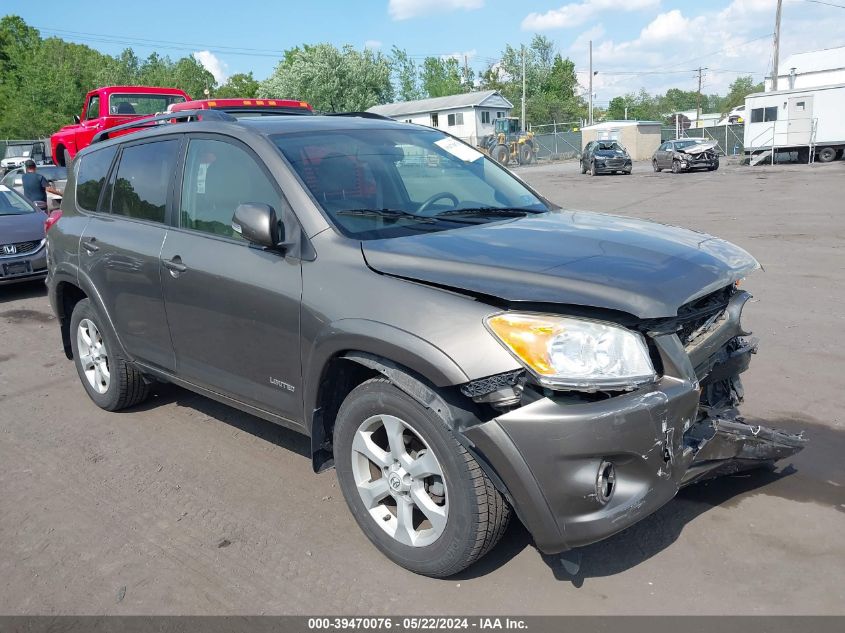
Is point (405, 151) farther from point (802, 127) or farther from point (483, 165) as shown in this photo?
point (802, 127)

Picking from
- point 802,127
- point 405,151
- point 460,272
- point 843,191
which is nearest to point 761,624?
point 460,272

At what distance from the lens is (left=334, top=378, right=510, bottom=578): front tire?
9.21 feet

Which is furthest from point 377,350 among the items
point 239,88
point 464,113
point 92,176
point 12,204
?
point 239,88

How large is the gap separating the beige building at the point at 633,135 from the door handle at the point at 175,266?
172ft

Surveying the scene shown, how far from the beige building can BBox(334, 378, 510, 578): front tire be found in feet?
175

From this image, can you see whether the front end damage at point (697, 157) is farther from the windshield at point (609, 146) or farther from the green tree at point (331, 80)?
the green tree at point (331, 80)

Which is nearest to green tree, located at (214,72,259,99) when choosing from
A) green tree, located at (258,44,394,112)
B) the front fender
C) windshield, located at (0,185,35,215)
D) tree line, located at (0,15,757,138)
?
tree line, located at (0,15,757,138)

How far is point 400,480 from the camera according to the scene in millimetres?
3076

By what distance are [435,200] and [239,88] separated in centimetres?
9536

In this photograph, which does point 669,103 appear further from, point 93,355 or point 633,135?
point 93,355

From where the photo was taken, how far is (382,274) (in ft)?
10.1

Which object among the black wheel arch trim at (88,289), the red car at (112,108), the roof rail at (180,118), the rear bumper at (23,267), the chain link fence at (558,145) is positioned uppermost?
the red car at (112,108)

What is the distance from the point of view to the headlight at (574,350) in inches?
103

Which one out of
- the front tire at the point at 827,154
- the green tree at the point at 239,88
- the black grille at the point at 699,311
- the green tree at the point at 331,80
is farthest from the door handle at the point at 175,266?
the green tree at the point at 239,88
